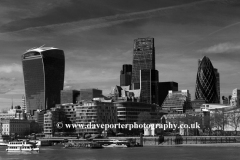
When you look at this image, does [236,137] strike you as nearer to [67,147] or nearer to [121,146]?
[121,146]

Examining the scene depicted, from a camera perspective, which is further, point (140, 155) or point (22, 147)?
point (22, 147)

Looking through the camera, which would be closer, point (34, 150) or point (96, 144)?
point (34, 150)

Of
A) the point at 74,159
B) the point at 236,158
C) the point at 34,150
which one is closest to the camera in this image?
the point at 236,158

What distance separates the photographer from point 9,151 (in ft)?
568

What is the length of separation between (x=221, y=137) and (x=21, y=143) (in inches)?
3179

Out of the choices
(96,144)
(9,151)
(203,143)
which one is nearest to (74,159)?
(9,151)

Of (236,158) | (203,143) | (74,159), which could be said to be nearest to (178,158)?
(236,158)

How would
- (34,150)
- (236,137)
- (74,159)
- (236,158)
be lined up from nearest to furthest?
(236,158) → (74,159) → (34,150) → (236,137)

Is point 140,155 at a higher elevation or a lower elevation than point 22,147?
higher

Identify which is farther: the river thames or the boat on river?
the boat on river

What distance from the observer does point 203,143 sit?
198m

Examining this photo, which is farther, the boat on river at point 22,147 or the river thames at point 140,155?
the boat on river at point 22,147

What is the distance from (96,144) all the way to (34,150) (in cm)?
3457

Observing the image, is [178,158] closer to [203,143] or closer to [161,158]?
[161,158]
